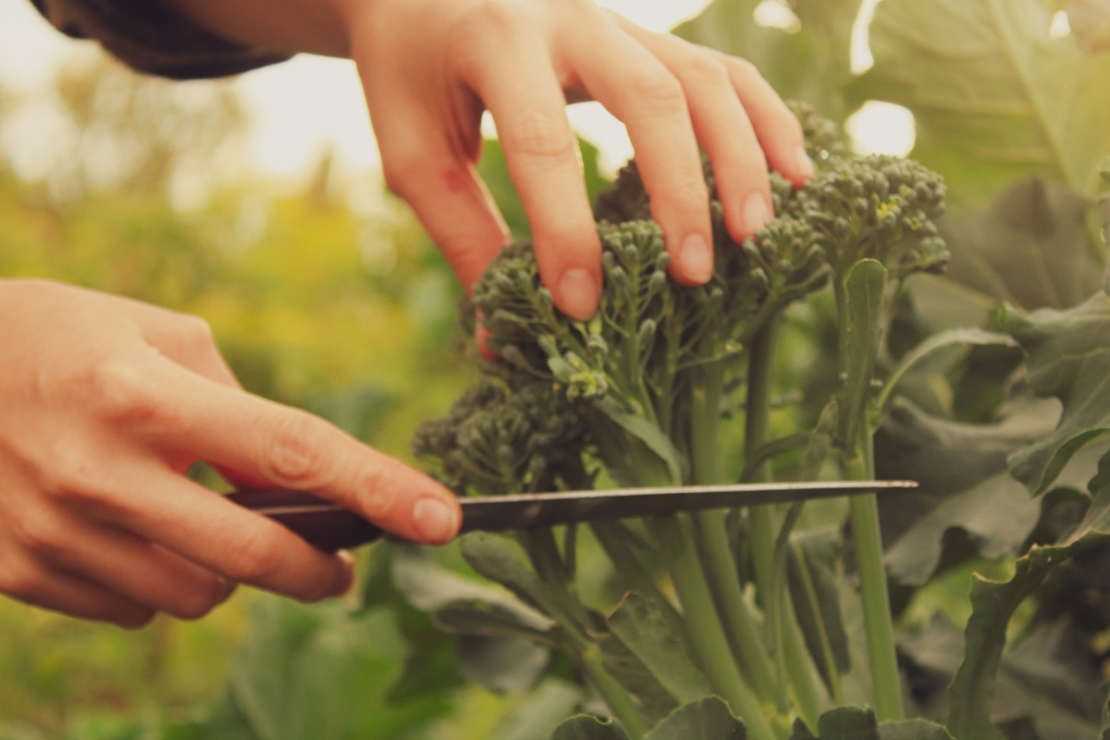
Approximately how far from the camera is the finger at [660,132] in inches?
20.4

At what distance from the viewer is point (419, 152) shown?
72 cm

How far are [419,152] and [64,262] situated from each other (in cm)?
267

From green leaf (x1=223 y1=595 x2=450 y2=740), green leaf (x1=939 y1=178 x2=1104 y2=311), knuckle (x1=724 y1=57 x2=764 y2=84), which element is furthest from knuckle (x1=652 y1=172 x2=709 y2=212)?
green leaf (x1=223 y1=595 x2=450 y2=740)

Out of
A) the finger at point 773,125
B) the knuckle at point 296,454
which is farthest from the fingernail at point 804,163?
the knuckle at point 296,454

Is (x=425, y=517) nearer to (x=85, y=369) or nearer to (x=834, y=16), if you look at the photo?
(x=85, y=369)

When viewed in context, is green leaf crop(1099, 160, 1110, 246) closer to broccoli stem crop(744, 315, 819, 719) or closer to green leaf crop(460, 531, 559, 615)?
broccoli stem crop(744, 315, 819, 719)

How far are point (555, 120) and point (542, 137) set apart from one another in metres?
0.01

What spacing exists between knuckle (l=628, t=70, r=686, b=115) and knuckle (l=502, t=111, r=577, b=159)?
0.16ft

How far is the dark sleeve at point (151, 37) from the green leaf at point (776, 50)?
45cm

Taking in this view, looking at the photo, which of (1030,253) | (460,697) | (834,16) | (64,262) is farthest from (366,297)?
(1030,253)

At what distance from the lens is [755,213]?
Result: 0.52 meters

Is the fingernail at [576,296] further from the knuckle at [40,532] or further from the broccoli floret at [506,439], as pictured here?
the knuckle at [40,532]

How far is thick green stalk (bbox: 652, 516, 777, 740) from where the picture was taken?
52 cm

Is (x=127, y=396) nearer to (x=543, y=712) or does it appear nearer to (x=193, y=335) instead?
(x=193, y=335)
